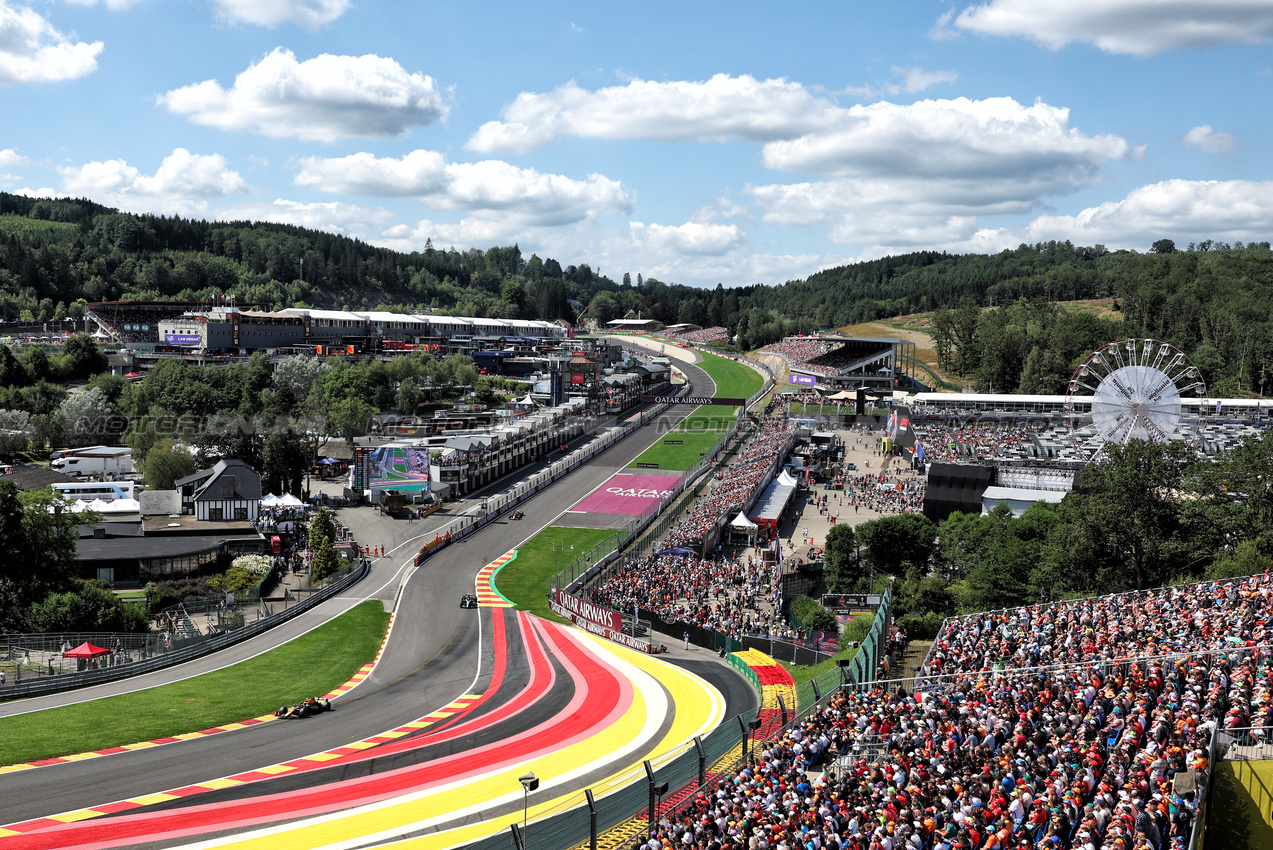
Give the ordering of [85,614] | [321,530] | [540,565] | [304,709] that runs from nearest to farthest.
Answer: [304,709], [85,614], [321,530], [540,565]

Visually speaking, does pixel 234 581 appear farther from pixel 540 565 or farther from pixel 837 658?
pixel 837 658

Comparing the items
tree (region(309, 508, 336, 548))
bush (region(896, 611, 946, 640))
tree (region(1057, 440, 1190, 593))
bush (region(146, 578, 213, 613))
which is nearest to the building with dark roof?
tree (region(309, 508, 336, 548))

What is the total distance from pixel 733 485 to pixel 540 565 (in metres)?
19.7

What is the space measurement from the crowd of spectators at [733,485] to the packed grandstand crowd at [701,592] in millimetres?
4658

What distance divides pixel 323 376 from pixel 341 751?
102185 mm

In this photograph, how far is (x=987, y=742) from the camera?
18.6 meters

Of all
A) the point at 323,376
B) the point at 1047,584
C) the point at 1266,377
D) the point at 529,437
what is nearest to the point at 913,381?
the point at 1266,377

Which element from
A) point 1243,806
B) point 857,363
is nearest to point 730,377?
point 857,363

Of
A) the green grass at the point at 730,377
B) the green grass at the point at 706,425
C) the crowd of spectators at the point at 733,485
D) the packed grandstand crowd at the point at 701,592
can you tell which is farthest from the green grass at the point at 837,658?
the green grass at the point at 730,377

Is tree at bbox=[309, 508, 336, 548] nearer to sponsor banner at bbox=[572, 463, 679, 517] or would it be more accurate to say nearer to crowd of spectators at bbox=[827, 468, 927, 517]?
sponsor banner at bbox=[572, 463, 679, 517]

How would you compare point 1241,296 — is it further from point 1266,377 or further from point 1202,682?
point 1202,682

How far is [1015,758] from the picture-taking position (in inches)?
689

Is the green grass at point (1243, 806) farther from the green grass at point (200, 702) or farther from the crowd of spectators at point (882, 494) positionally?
the crowd of spectators at point (882, 494)

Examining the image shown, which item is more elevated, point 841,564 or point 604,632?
point 841,564
